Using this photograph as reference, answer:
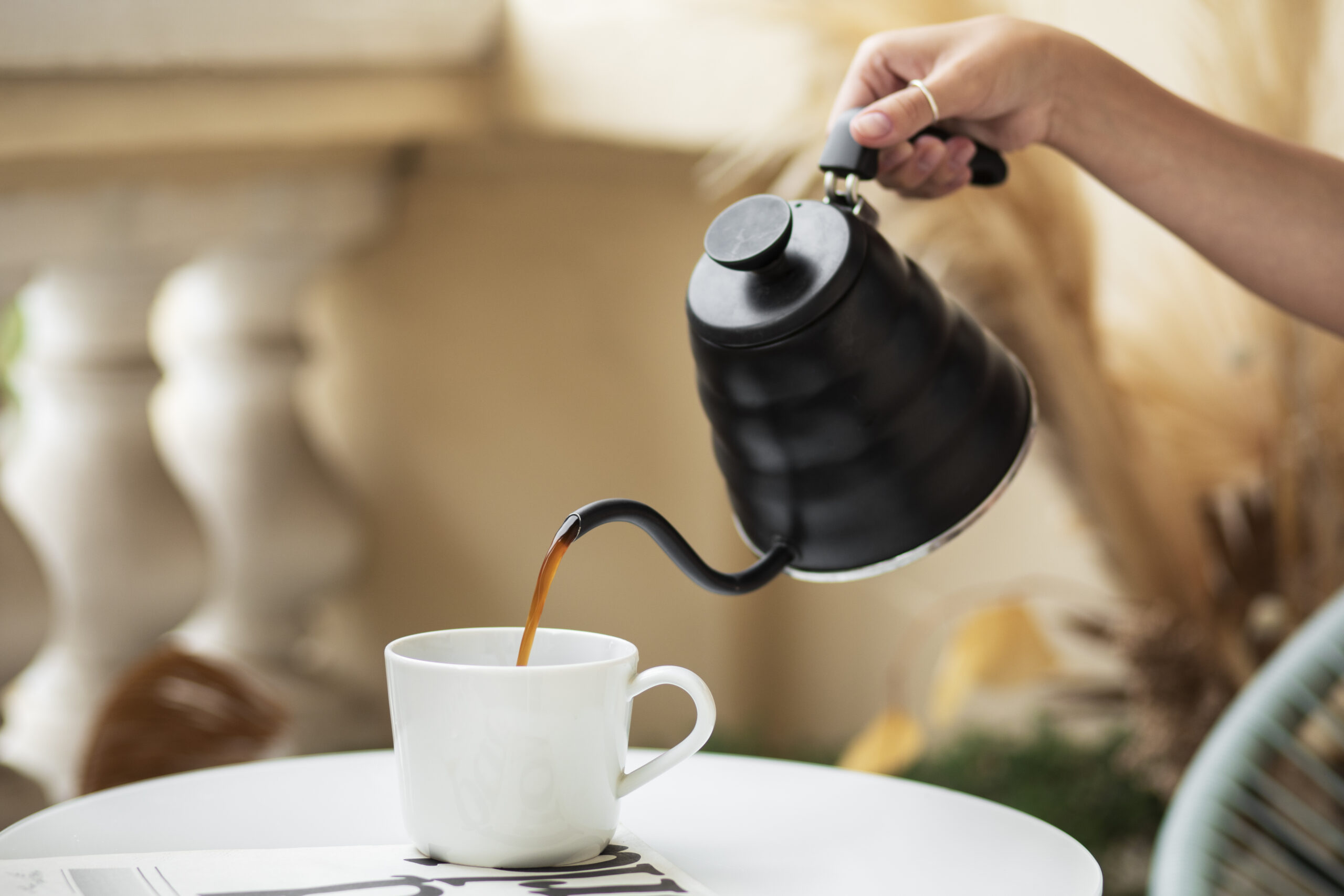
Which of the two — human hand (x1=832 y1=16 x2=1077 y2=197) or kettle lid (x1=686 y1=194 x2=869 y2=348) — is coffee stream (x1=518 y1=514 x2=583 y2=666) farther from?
human hand (x1=832 y1=16 x2=1077 y2=197)

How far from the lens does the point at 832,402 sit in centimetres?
51

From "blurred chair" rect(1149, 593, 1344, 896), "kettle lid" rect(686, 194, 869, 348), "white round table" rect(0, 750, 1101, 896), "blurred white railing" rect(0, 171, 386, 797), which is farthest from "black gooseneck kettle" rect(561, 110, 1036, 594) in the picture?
"blurred white railing" rect(0, 171, 386, 797)

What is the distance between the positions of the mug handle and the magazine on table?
Answer: 30 millimetres

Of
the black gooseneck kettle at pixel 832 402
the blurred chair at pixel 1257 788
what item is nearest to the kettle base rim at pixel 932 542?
the black gooseneck kettle at pixel 832 402

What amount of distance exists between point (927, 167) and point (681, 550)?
11.4 inches

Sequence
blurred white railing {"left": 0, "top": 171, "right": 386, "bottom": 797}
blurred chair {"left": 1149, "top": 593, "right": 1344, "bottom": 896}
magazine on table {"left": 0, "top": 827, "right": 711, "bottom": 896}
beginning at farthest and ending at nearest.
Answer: blurred white railing {"left": 0, "top": 171, "right": 386, "bottom": 797}, blurred chair {"left": 1149, "top": 593, "right": 1344, "bottom": 896}, magazine on table {"left": 0, "top": 827, "right": 711, "bottom": 896}

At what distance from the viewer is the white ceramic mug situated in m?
0.49

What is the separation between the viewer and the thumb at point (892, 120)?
59cm

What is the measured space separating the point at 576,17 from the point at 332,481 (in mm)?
591

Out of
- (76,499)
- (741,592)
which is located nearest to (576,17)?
(76,499)

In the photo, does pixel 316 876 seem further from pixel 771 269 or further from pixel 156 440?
pixel 156 440

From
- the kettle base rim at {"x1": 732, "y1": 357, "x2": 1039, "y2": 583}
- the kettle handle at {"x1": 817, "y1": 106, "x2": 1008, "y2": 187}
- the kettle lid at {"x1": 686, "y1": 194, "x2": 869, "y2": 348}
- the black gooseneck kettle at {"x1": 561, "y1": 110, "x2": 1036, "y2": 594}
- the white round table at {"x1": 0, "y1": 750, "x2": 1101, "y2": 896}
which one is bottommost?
the white round table at {"x1": 0, "y1": 750, "x2": 1101, "y2": 896}

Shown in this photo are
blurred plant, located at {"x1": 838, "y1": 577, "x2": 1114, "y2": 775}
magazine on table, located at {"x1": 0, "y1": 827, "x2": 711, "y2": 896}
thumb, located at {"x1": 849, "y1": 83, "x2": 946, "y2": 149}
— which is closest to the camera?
magazine on table, located at {"x1": 0, "y1": 827, "x2": 711, "y2": 896}

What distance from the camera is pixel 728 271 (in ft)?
1.77
